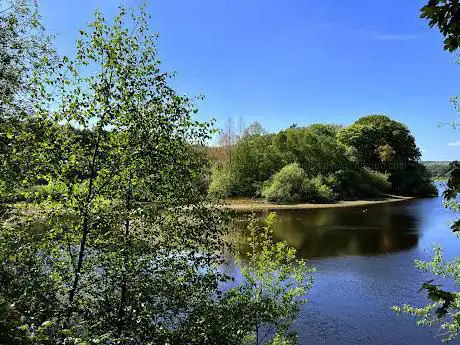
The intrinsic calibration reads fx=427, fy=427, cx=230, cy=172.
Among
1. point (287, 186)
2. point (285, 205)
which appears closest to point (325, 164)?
point (287, 186)

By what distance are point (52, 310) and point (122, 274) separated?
1.38m

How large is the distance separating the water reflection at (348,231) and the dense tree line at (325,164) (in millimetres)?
8804

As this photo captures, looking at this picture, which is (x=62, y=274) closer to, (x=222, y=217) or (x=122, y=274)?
(x=122, y=274)

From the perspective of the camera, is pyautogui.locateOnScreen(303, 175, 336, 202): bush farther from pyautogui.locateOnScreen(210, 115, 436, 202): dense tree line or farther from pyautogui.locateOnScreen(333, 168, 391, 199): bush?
pyautogui.locateOnScreen(333, 168, 391, 199): bush

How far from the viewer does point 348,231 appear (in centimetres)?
3606

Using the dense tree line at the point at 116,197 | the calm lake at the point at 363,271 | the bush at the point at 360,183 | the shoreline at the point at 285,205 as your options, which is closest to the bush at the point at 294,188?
the shoreline at the point at 285,205

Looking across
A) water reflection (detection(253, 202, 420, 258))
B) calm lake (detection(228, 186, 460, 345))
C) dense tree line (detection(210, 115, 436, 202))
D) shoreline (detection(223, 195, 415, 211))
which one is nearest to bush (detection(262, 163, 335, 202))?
dense tree line (detection(210, 115, 436, 202))

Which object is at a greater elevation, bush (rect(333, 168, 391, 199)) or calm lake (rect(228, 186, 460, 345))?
bush (rect(333, 168, 391, 199))

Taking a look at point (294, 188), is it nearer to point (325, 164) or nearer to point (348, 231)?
point (325, 164)

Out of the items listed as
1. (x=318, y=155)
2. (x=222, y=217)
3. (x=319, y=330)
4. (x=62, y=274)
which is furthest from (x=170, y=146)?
(x=318, y=155)

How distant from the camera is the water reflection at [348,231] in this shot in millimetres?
28791

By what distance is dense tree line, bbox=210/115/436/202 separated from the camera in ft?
196

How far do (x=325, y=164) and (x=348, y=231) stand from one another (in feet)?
103

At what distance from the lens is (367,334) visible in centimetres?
1464
